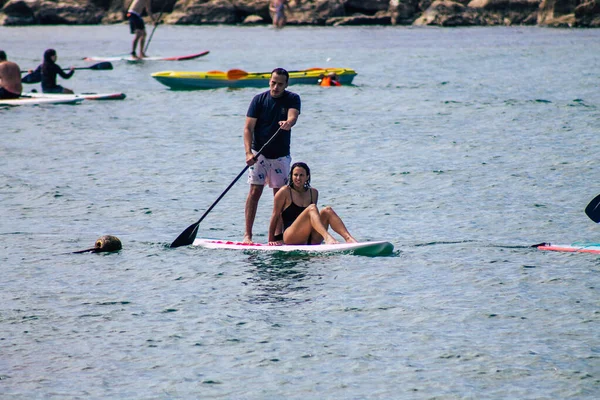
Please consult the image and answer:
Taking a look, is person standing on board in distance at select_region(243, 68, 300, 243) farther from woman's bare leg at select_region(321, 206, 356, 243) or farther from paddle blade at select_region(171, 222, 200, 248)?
paddle blade at select_region(171, 222, 200, 248)

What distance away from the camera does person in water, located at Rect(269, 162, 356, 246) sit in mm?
12734

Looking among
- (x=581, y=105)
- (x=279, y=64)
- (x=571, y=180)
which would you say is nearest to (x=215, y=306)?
(x=571, y=180)

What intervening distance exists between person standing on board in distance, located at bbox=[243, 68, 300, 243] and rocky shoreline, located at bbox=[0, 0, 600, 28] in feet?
176

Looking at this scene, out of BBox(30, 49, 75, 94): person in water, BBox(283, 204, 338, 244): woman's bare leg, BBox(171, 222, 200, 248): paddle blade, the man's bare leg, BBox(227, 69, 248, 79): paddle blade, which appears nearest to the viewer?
BBox(283, 204, 338, 244): woman's bare leg

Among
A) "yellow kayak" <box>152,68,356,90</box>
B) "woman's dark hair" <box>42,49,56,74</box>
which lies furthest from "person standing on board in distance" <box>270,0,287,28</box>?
"woman's dark hair" <box>42,49,56,74</box>

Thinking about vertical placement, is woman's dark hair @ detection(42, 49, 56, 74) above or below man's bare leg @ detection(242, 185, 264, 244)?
above

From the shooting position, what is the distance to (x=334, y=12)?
233 ft

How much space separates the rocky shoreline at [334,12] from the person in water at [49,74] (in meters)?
37.8

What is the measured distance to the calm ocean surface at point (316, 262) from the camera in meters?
9.61

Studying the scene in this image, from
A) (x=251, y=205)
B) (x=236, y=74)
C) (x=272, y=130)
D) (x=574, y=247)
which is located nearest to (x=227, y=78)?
(x=236, y=74)

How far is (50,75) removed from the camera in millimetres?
27828

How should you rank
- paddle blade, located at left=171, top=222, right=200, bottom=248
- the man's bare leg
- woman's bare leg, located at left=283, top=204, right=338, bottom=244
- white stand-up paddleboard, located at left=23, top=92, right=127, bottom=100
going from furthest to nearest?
1. white stand-up paddleboard, located at left=23, top=92, right=127, bottom=100
2. paddle blade, located at left=171, top=222, right=200, bottom=248
3. the man's bare leg
4. woman's bare leg, located at left=283, top=204, right=338, bottom=244

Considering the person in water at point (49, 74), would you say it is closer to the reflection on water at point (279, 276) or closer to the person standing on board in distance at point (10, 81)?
the person standing on board in distance at point (10, 81)

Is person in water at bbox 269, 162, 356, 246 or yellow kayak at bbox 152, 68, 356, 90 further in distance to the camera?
yellow kayak at bbox 152, 68, 356, 90
